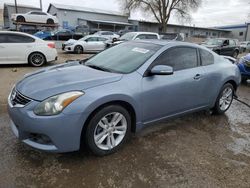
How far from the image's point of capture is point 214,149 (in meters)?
3.17

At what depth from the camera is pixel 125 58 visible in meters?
3.37

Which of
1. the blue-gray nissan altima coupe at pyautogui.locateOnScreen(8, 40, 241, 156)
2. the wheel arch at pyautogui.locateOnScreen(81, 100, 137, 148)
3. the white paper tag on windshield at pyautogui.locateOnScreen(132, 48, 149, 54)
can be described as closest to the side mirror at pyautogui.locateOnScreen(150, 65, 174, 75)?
the blue-gray nissan altima coupe at pyautogui.locateOnScreen(8, 40, 241, 156)

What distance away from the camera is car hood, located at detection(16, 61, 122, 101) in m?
2.51

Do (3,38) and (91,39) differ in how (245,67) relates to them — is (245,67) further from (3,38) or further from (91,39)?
(91,39)

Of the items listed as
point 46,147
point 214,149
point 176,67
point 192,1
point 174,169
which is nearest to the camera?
point 46,147

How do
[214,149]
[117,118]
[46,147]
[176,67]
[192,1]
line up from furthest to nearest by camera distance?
[192,1], [176,67], [214,149], [117,118], [46,147]

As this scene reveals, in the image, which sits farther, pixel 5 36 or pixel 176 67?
pixel 5 36

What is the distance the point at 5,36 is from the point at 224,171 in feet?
28.8

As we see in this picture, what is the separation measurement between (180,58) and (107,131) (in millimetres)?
1719

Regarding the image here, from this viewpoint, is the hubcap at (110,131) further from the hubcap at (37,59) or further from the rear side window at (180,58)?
the hubcap at (37,59)

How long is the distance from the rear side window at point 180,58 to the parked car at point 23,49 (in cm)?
703

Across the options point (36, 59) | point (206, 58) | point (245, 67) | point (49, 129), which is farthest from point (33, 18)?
point (49, 129)

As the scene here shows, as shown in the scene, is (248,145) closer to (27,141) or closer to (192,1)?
(27,141)

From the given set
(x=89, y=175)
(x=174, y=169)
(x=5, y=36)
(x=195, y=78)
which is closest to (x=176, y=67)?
(x=195, y=78)
